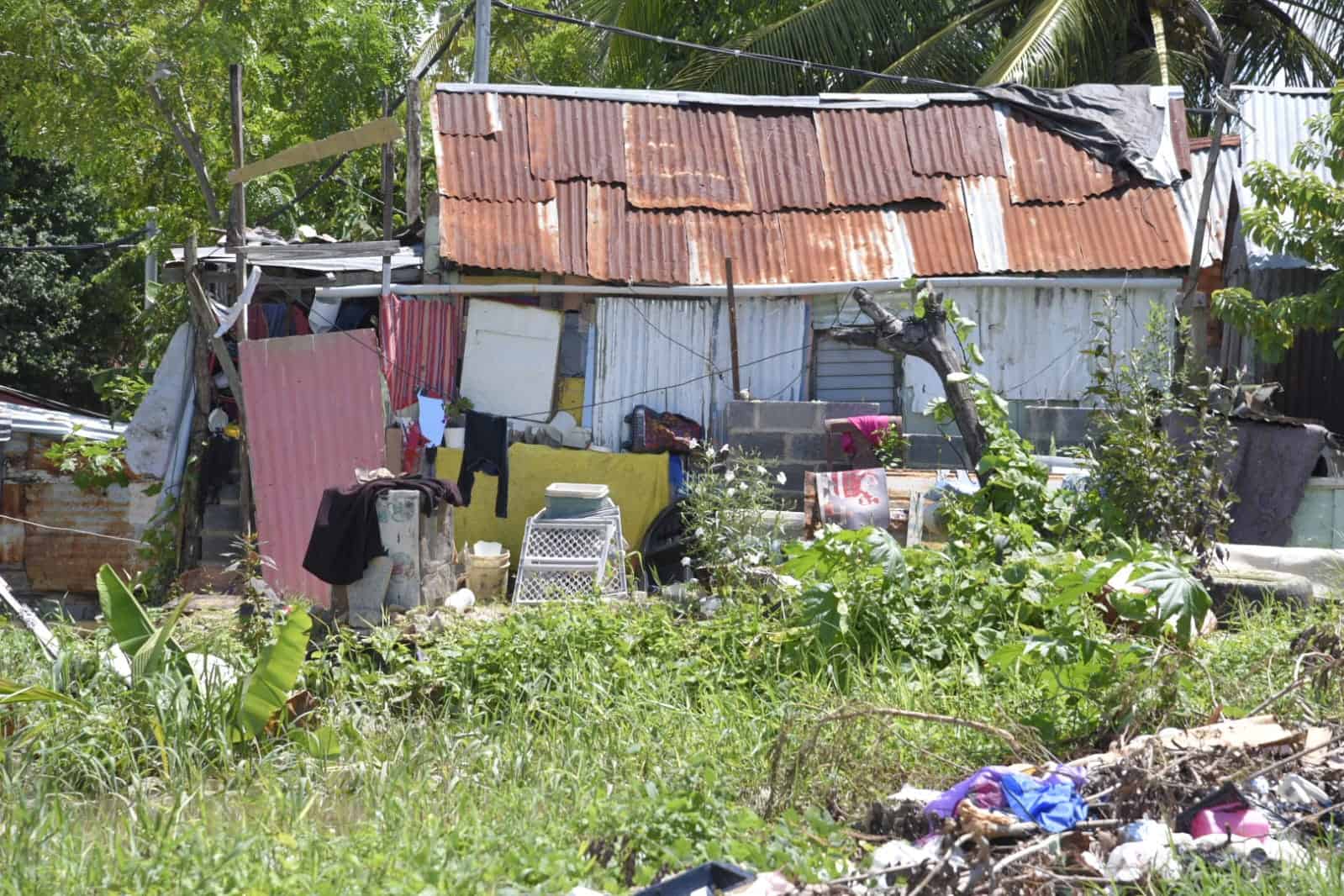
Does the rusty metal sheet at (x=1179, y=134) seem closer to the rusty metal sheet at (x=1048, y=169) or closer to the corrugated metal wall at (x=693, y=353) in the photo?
the rusty metal sheet at (x=1048, y=169)

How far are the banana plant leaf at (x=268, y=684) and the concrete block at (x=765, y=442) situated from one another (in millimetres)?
5321

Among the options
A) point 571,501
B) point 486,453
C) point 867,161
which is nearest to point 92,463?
point 486,453

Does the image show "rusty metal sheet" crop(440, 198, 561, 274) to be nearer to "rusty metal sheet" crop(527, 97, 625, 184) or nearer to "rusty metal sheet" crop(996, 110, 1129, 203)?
"rusty metal sheet" crop(527, 97, 625, 184)

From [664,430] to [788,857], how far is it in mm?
7676

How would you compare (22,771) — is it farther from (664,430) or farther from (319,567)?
(664,430)

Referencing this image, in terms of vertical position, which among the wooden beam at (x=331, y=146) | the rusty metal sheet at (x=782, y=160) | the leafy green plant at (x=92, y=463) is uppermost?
the rusty metal sheet at (x=782, y=160)

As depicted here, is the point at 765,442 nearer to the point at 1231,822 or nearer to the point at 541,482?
the point at 541,482

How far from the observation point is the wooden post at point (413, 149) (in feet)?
41.8

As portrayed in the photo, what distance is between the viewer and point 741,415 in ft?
34.9

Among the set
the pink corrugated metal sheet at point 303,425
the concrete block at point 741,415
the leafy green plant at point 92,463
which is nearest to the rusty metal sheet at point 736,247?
the concrete block at point 741,415

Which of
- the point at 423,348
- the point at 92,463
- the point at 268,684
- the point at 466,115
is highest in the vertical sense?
the point at 466,115

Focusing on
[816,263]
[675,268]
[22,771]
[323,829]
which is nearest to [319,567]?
[22,771]

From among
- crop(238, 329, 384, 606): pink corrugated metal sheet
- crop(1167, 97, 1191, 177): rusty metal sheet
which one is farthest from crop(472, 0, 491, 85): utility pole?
crop(1167, 97, 1191, 177): rusty metal sheet

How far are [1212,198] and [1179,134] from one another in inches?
32.8
